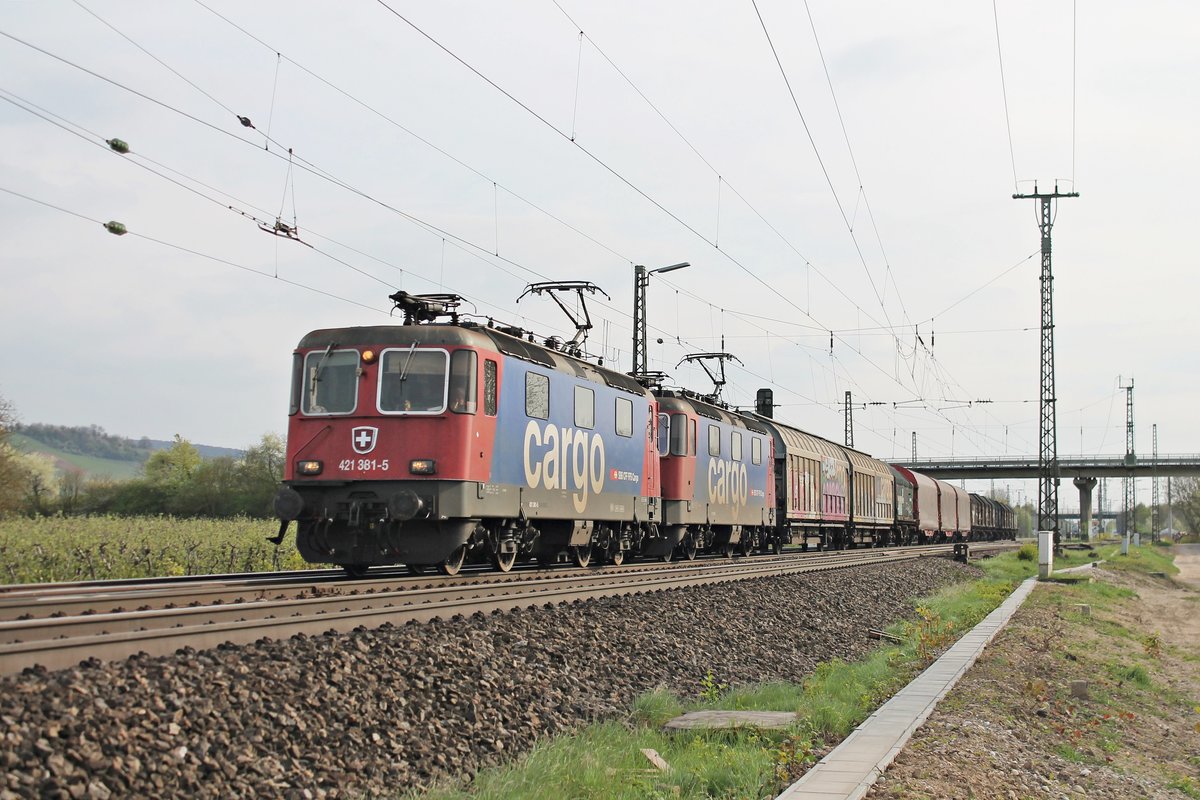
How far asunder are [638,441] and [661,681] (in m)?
11.2

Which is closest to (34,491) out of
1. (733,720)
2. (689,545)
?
(689,545)

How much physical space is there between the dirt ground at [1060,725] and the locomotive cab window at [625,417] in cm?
767

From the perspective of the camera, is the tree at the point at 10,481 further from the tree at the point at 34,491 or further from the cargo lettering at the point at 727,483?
the cargo lettering at the point at 727,483

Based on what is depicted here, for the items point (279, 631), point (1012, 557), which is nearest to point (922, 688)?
point (279, 631)

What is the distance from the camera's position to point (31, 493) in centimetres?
4034

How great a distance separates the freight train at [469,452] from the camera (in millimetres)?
14648

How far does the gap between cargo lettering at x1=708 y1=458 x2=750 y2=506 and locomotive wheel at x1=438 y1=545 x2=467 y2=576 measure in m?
11.4

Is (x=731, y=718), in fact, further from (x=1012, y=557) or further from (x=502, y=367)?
(x=1012, y=557)

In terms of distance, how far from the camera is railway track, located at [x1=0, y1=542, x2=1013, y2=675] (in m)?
7.38

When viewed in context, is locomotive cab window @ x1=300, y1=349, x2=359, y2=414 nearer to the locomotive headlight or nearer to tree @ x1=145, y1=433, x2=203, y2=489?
the locomotive headlight

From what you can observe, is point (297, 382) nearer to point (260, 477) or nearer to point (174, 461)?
point (260, 477)

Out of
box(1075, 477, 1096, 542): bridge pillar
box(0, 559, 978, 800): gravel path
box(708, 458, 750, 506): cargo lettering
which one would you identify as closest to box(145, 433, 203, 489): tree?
box(708, 458, 750, 506): cargo lettering

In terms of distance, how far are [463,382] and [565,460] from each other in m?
3.69

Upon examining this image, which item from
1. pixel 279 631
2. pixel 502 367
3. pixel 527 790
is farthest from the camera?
pixel 502 367
